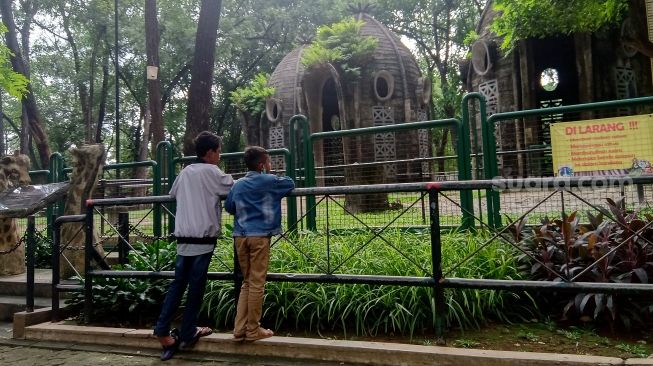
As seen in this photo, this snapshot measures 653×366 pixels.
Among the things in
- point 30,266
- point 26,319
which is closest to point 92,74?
point 30,266

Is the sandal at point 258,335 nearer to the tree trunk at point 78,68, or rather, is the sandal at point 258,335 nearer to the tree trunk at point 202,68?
the tree trunk at point 202,68

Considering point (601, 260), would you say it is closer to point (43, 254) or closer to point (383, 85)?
point (43, 254)

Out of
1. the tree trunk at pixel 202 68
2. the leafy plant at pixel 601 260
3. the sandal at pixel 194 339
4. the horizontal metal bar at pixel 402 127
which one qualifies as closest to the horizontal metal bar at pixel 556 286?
the leafy plant at pixel 601 260

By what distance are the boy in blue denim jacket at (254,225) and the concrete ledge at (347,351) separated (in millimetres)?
200

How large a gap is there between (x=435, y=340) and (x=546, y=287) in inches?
39.7

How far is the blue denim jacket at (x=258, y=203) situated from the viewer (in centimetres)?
449

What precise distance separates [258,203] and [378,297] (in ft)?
4.61

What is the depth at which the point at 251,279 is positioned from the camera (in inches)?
178

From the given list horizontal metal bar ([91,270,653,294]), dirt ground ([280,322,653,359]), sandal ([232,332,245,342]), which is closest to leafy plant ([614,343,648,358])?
dirt ground ([280,322,653,359])

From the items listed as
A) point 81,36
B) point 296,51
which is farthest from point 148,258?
point 81,36

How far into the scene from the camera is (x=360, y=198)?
264 inches

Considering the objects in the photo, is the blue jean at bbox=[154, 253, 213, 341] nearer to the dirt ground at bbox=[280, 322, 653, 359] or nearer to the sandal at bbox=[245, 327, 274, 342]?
the sandal at bbox=[245, 327, 274, 342]

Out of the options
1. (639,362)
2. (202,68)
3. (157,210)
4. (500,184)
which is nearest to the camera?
(639,362)

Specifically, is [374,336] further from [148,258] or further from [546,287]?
[148,258]
